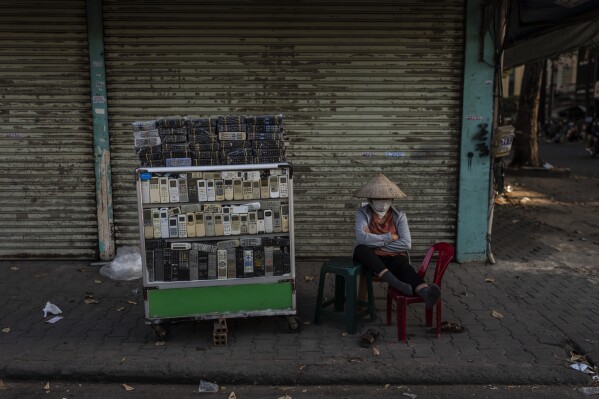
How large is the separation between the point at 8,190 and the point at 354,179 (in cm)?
435

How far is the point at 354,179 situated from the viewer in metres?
6.91

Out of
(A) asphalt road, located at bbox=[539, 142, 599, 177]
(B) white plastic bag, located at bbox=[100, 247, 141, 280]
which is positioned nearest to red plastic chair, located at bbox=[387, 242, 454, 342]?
(B) white plastic bag, located at bbox=[100, 247, 141, 280]

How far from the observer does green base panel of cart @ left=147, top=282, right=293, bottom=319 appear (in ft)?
14.6

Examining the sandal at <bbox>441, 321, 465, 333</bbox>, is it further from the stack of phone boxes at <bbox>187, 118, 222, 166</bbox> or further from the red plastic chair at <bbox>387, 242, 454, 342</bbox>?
the stack of phone boxes at <bbox>187, 118, 222, 166</bbox>

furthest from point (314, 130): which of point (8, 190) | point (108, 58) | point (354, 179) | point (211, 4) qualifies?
point (8, 190)

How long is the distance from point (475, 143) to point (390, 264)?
265 centimetres

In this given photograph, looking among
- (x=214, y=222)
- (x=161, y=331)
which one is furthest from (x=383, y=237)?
(x=161, y=331)

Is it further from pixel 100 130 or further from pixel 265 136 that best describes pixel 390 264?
pixel 100 130

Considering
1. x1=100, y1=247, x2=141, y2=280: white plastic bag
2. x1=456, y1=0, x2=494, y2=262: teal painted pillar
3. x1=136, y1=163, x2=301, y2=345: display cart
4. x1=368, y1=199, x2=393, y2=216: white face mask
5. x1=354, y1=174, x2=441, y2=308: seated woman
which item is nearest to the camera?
x1=136, y1=163, x2=301, y2=345: display cart

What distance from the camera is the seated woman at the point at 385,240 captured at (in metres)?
4.61

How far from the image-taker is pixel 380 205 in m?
4.92

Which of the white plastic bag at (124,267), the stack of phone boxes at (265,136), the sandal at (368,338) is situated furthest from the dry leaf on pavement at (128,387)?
the white plastic bag at (124,267)

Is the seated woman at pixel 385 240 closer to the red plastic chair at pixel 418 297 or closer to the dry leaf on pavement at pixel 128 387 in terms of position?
the red plastic chair at pixel 418 297

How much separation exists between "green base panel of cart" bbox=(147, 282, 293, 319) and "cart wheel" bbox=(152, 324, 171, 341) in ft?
0.38
